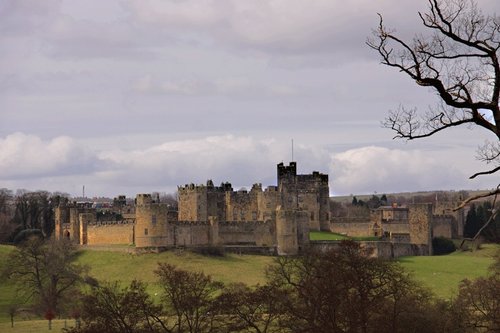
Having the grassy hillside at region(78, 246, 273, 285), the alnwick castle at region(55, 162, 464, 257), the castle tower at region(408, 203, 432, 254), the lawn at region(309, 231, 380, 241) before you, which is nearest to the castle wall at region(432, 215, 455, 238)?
the alnwick castle at region(55, 162, 464, 257)

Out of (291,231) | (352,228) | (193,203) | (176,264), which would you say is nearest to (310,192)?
(352,228)

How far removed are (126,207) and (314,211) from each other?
34.6 metres

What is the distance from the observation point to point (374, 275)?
148 ft

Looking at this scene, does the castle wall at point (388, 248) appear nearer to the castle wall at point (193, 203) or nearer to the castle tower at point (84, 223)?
the castle wall at point (193, 203)

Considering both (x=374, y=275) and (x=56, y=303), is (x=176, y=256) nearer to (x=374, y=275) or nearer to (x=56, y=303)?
(x=56, y=303)

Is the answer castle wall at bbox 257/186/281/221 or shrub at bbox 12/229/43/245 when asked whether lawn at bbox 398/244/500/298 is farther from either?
shrub at bbox 12/229/43/245

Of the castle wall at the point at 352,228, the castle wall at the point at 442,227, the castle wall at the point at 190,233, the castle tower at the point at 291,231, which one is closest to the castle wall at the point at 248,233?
the castle tower at the point at 291,231

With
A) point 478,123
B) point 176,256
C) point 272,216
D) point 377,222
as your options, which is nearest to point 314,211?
point 377,222

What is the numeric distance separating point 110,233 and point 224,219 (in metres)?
10.6

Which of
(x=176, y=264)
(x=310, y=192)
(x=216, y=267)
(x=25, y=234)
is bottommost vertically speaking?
(x=216, y=267)

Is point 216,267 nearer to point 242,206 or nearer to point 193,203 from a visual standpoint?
point 193,203

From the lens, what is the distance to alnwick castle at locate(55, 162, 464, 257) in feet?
258

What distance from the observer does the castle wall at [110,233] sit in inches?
3319

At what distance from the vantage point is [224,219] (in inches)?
3497
